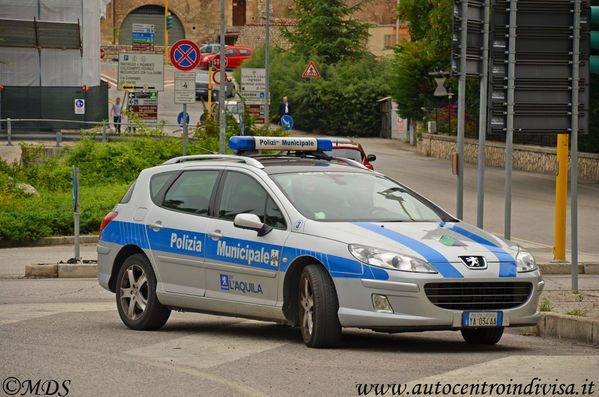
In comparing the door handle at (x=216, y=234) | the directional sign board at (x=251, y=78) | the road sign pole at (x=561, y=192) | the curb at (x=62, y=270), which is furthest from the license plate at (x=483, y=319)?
the directional sign board at (x=251, y=78)

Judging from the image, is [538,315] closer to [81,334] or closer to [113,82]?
[81,334]

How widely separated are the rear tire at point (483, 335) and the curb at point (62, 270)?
27.8ft

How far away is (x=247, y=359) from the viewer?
341 inches

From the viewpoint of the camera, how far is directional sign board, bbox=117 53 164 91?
2456 cm

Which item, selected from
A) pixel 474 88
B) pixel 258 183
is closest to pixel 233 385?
pixel 258 183

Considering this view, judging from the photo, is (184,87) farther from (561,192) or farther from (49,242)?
(561,192)

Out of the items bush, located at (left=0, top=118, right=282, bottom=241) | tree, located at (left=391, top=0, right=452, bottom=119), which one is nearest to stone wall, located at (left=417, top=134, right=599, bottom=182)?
tree, located at (left=391, top=0, right=452, bottom=119)

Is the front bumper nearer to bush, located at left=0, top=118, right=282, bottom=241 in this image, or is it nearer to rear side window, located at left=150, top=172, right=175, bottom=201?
rear side window, located at left=150, top=172, right=175, bottom=201

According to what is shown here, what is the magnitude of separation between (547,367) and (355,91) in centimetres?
5076

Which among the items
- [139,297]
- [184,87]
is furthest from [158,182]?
[184,87]

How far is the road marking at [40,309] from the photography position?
11.4 metres

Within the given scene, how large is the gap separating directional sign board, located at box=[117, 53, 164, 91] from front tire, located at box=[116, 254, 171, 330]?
13.8m

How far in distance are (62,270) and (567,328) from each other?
8.96 m

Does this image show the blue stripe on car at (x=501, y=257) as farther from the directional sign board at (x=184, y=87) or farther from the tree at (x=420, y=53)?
the tree at (x=420, y=53)
